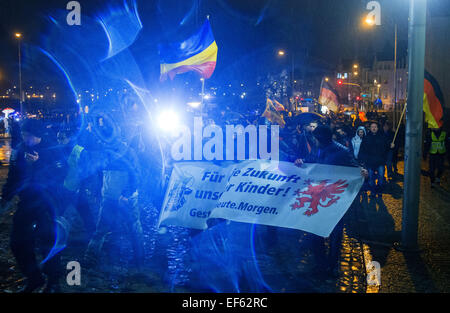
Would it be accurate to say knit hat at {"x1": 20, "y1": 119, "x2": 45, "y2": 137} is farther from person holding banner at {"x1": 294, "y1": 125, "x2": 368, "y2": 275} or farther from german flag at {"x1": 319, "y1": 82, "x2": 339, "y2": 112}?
german flag at {"x1": 319, "y1": 82, "x2": 339, "y2": 112}

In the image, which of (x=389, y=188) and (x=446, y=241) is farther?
(x=389, y=188)

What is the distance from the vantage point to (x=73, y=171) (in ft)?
23.9

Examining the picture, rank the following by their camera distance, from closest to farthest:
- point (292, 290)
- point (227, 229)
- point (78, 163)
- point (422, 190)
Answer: point (292, 290) < point (78, 163) < point (227, 229) < point (422, 190)

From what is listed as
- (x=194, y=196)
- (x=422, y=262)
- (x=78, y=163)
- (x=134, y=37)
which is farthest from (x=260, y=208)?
(x=134, y=37)

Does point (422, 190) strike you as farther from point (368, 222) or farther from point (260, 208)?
point (260, 208)

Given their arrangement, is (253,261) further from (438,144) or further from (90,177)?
(438,144)

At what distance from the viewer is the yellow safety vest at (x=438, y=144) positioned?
42.2 feet

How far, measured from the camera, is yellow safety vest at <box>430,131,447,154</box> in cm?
1287

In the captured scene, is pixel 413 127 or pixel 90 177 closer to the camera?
pixel 413 127

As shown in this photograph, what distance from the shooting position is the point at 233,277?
5887 mm

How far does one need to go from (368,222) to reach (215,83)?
1454 inches

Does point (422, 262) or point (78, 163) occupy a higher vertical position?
point (78, 163)

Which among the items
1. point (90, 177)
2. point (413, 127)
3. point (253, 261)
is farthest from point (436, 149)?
point (90, 177)

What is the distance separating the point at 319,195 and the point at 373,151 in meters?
5.89
